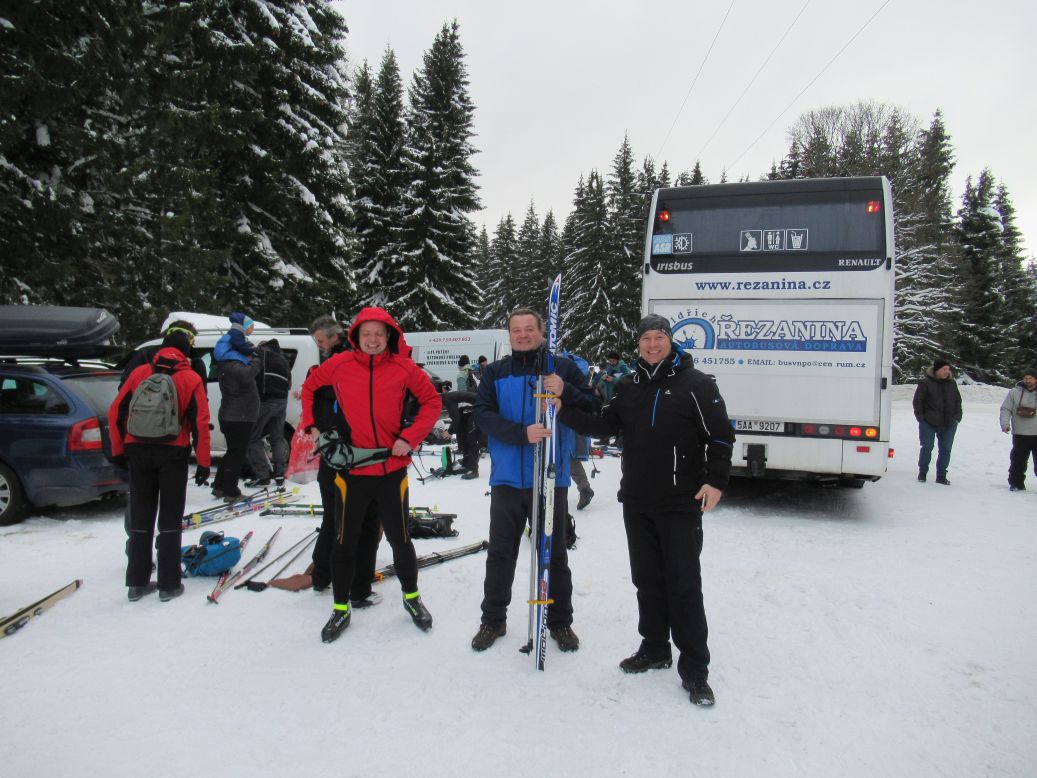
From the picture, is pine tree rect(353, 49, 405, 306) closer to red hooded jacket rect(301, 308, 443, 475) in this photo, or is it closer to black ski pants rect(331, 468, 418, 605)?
red hooded jacket rect(301, 308, 443, 475)

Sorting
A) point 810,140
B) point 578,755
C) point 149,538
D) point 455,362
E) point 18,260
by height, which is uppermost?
point 810,140

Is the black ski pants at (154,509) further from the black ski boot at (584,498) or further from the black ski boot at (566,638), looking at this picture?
the black ski boot at (584,498)

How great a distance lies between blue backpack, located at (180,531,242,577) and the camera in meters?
4.77

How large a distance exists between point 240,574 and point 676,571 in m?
3.59

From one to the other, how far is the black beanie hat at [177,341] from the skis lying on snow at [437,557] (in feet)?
7.76

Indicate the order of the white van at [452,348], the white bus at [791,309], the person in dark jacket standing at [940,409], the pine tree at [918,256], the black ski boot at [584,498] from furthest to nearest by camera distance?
1. the pine tree at [918,256]
2. the white van at [452,348]
3. the person in dark jacket standing at [940,409]
4. the black ski boot at [584,498]
5. the white bus at [791,309]

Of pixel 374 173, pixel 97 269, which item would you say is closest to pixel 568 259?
pixel 374 173

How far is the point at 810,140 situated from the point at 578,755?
32.6 metres

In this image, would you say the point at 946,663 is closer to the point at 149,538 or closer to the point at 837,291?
the point at 837,291

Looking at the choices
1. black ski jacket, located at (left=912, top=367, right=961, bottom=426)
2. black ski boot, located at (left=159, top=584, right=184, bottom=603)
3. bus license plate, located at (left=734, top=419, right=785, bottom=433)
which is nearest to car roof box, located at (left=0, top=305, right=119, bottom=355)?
black ski boot, located at (left=159, top=584, right=184, bottom=603)

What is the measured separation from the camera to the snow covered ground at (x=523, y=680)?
265cm

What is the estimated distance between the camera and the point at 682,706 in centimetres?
304

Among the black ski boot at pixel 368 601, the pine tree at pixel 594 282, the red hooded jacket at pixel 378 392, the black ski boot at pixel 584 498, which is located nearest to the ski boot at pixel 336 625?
the black ski boot at pixel 368 601

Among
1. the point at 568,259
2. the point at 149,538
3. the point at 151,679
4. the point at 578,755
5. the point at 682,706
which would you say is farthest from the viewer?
the point at 568,259
